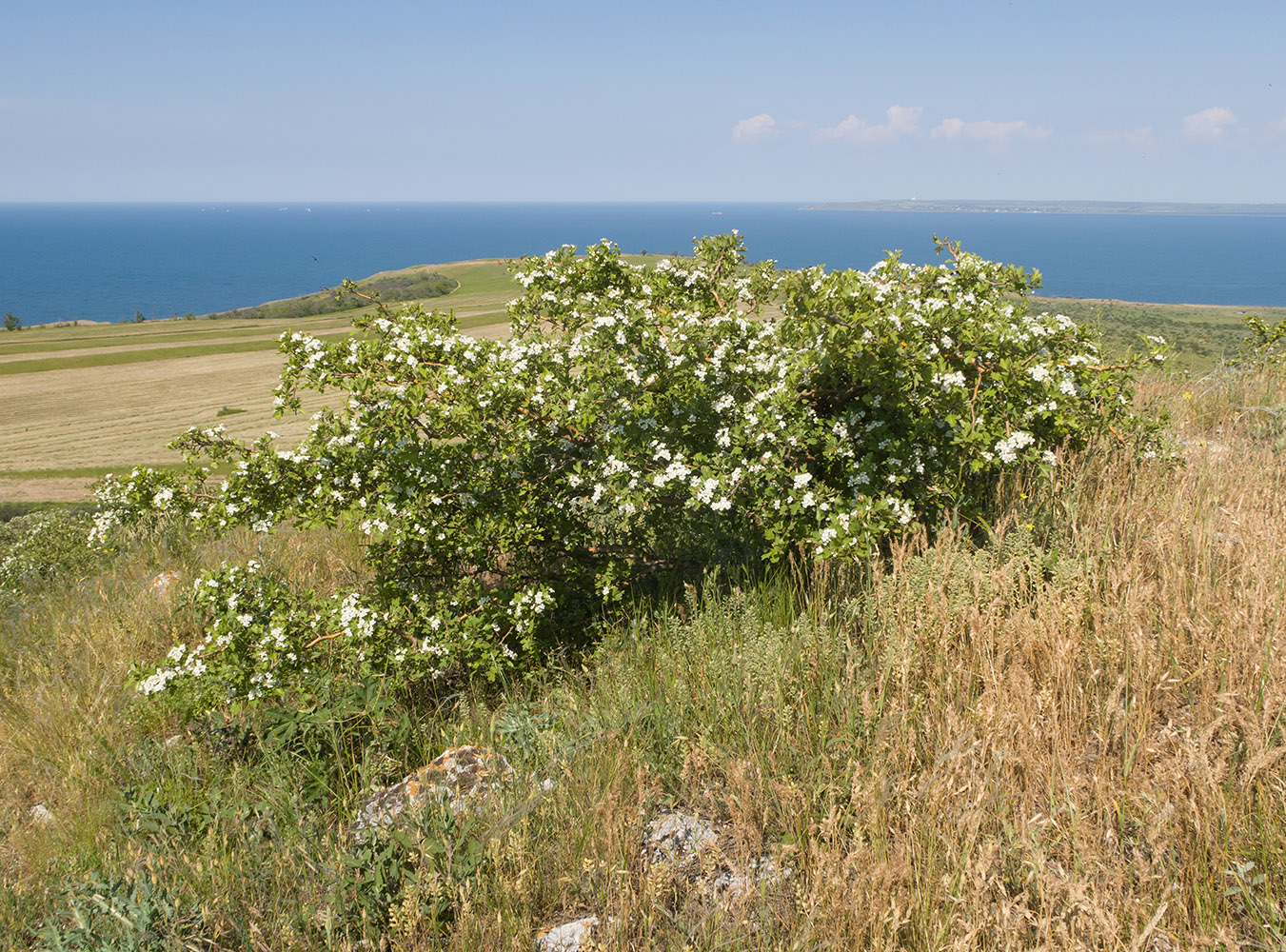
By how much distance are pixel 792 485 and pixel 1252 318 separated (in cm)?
763

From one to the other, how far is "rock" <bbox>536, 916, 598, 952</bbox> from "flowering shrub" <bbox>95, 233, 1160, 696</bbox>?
83.4 inches

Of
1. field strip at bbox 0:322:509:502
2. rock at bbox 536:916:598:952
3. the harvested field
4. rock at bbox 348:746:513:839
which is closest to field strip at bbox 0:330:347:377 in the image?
the harvested field

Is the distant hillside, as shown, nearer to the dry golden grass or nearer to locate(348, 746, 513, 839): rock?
the dry golden grass

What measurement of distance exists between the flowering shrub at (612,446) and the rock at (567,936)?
2.12 meters

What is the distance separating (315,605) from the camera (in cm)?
479

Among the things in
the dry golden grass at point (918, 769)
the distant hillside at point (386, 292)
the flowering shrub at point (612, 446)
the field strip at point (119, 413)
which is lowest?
the field strip at point (119, 413)

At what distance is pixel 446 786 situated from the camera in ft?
10.1

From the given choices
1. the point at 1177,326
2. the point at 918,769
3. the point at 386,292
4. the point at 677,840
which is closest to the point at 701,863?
the point at 677,840

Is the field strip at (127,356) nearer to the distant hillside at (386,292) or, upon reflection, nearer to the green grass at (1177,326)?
the distant hillside at (386,292)

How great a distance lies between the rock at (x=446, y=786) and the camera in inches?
115

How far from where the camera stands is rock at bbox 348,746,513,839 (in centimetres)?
293

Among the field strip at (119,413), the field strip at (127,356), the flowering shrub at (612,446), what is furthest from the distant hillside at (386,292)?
the flowering shrub at (612,446)

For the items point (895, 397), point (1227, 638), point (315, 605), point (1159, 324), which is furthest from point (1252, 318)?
point (1159, 324)

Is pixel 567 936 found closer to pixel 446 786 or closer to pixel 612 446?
pixel 446 786
